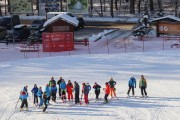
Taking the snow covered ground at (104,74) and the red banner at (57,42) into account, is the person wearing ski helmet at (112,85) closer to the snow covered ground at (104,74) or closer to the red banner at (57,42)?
the snow covered ground at (104,74)

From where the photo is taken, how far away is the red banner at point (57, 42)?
38719 mm

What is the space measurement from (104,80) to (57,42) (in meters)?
11.6

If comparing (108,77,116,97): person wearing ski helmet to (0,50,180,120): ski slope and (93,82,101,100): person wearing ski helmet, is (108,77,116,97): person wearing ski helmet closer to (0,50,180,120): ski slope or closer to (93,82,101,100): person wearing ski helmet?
(0,50,180,120): ski slope

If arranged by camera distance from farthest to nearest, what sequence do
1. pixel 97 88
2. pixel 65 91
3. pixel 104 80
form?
pixel 104 80
pixel 65 91
pixel 97 88

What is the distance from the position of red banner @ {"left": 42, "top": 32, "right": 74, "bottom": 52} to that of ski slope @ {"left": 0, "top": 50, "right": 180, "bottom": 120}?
3149mm

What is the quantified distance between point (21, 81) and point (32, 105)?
5692 mm

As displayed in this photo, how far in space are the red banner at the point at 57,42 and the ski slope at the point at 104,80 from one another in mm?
3149

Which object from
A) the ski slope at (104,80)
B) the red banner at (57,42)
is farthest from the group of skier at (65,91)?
the red banner at (57,42)

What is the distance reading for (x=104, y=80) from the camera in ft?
92.4

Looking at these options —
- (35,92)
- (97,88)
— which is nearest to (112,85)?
(97,88)

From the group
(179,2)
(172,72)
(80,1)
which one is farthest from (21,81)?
(179,2)

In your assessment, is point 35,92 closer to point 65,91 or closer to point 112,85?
point 65,91

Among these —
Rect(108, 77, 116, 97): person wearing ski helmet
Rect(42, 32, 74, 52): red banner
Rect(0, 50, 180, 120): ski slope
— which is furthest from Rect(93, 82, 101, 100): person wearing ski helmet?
Rect(42, 32, 74, 52): red banner

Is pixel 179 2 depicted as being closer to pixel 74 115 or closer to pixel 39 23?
pixel 39 23
